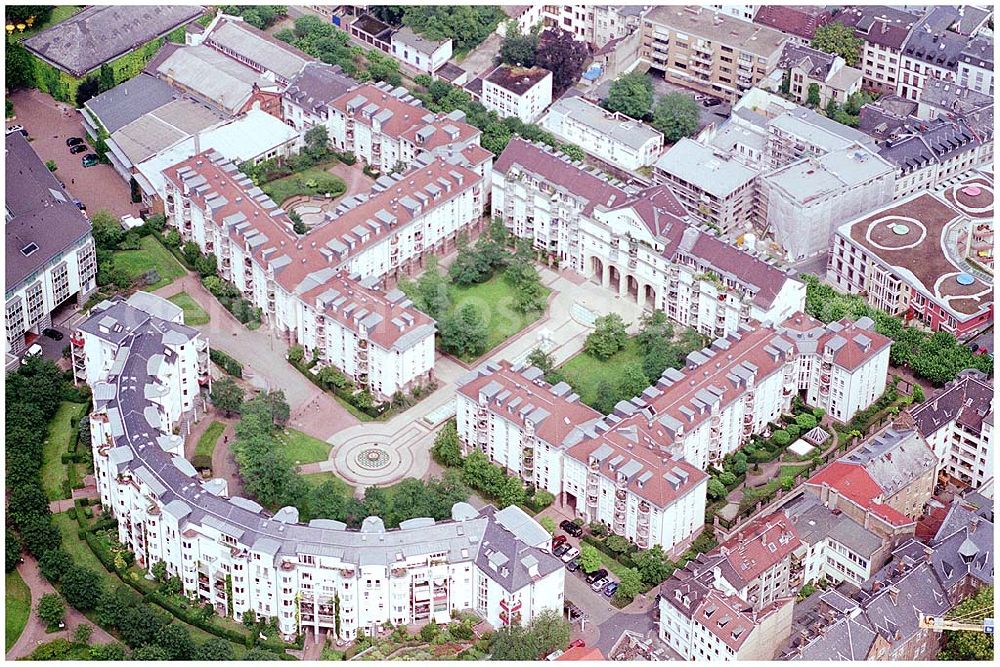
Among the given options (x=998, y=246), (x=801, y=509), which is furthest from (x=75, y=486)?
(x=998, y=246)

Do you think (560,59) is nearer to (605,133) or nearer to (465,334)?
(605,133)

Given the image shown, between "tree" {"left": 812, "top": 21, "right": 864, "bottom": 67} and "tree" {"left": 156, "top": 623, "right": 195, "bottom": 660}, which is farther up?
"tree" {"left": 812, "top": 21, "right": 864, "bottom": 67}

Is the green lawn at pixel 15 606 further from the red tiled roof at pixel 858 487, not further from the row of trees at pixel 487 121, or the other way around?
the row of trees at pixel 487 121

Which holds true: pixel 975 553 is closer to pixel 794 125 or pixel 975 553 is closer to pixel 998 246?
pixel 998 246

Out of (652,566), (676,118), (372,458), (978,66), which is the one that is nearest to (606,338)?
(372,458)

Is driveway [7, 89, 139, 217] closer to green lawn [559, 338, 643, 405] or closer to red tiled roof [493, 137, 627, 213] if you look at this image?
red tiled roof [493, 137, 627, 213]

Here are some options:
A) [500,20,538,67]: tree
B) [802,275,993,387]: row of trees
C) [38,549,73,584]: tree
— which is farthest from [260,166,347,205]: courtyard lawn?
[38,549,73,584]: tree
